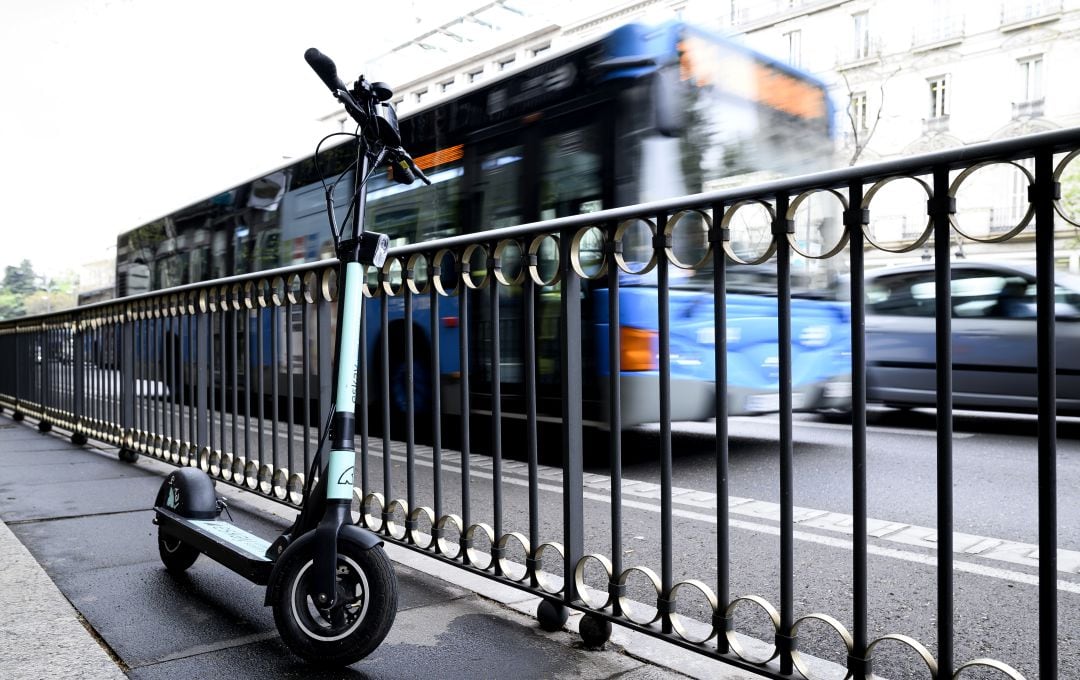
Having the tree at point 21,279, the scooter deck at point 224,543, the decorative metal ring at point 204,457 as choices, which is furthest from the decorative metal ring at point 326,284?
the tree at point 21,279

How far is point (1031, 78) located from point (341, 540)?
95.5 feet

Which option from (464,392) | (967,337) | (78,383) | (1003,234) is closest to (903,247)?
(1003,234)

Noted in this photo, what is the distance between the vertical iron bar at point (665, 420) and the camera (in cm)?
223

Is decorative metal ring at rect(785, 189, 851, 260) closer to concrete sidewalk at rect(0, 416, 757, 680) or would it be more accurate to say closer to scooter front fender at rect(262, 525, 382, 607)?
concrete sidewalk at rect(0, 416, 757, 680)

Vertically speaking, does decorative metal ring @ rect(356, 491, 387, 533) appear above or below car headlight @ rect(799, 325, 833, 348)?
below

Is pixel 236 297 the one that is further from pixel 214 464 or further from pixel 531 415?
pixel 531 415

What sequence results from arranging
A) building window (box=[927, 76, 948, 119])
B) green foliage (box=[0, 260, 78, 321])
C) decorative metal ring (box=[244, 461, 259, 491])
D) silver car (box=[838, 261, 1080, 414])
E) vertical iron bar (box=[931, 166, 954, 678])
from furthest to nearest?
green foliage (box=[0, 260, 78, 321]), building window (box=[927, 76, 948, 119]), silver car (box=[838, 261, 1080, 414]), decorative metal ring (box=[244, 461, 259, 491]), vertical iron bar (box=[931, 166, 954, 678])

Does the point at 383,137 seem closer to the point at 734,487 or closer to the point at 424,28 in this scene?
the point at 734,487

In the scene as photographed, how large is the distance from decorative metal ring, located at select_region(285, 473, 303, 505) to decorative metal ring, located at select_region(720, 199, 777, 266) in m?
2.39

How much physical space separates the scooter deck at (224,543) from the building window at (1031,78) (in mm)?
27757

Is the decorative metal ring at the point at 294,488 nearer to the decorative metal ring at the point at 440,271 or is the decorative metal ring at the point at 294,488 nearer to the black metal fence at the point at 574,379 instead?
the black metal fence at the point at 574,379

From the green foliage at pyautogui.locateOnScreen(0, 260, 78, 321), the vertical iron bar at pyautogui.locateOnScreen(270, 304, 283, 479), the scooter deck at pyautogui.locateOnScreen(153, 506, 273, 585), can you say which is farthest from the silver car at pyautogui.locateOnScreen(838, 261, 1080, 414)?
the green foliage at pyautogui.locateOnScreen(0, 260, 78, 321)

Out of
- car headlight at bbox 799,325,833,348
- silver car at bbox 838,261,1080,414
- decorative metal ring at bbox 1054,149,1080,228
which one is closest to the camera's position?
decorative metal ring at bbox 1054,149,1080,228

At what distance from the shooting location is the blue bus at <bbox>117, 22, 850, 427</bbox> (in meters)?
5.33
